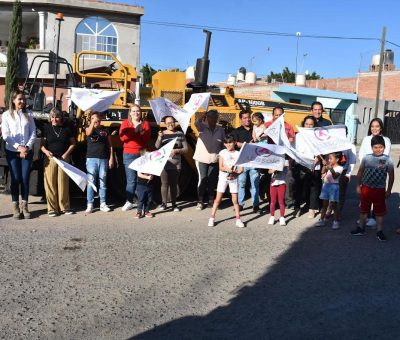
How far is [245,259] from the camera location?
214 inches

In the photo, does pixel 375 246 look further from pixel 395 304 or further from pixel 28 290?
pixel 28 290

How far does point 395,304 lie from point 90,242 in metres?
3.56

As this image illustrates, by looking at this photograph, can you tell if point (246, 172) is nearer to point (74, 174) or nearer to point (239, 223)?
point (239, 223)

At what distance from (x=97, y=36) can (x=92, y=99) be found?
18688 mm

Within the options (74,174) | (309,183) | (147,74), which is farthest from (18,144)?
(147,74)

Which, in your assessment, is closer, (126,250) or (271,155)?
(126,250)

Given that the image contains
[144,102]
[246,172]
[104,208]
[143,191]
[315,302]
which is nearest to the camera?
[315,302]

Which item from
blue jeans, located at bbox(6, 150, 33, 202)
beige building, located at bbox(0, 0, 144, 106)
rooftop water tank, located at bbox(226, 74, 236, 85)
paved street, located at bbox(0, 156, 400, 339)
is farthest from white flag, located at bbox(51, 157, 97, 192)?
rooftop water tank, located at bbox(226, 74, 236, 85)

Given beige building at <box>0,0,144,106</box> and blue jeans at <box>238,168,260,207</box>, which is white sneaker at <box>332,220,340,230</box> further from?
beige building at <box>0,0,144,106</box>

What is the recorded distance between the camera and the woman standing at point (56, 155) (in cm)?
720

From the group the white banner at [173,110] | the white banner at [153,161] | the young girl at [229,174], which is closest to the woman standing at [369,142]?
the young girl at [229,174]

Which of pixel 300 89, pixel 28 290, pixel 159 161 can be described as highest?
pixel 300 89

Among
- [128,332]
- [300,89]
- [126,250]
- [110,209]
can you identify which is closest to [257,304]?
[128,332]

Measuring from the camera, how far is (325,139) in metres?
7.18
